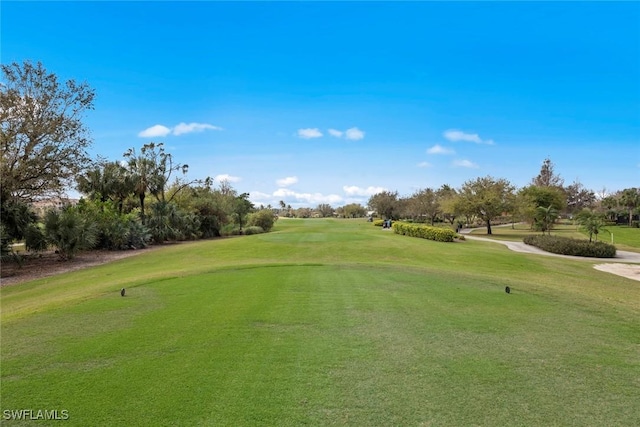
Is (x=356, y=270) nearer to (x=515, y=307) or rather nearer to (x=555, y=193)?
(x=515, y=307)

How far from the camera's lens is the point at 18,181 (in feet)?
63.0

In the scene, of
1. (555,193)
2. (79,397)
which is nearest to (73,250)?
(79,397)

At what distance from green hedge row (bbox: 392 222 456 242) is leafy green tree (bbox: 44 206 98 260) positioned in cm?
2495

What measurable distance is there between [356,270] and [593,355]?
810 cm

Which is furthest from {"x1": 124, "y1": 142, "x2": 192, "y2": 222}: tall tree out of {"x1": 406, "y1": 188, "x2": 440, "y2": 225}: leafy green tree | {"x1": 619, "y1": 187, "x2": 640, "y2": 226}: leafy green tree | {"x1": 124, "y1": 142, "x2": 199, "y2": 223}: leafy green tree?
{"x1": 619, "y1": 187, "x2": 640, "y2": 226}: leafy green tree

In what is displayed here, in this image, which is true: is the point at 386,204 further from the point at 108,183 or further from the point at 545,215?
the point at 108,183

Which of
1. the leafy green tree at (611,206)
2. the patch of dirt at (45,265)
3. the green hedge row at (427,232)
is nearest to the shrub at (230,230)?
the patch of dirt at (45,265)

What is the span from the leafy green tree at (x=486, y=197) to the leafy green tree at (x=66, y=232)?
123 ft

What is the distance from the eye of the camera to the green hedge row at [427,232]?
28.5 meters

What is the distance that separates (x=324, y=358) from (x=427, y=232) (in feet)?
90.0

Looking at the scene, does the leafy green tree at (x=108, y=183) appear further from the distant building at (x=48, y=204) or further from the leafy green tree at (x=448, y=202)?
the leafy green tree at (x=448, y=202)

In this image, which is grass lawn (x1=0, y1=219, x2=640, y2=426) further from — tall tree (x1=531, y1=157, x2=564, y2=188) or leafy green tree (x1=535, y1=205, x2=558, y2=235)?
tall tree (x1=531, y1=157, x2=564, y2=188)

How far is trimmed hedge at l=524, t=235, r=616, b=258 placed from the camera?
22984 mm

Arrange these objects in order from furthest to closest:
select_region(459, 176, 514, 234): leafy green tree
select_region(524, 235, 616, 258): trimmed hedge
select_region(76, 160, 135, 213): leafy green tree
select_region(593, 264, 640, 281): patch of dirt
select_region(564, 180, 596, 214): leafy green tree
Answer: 1. select_region(564, 180, 596, 214): leafy green tree
2. select_region(459, 176, 514, 234): leafy green tree
3. select_region(76, 160, 135, 213): leafy green tree
4. select_region(524, 235, 616, 258): trimmed hedge
5. select_region(593, 264, 640, 281): patch of dirt
